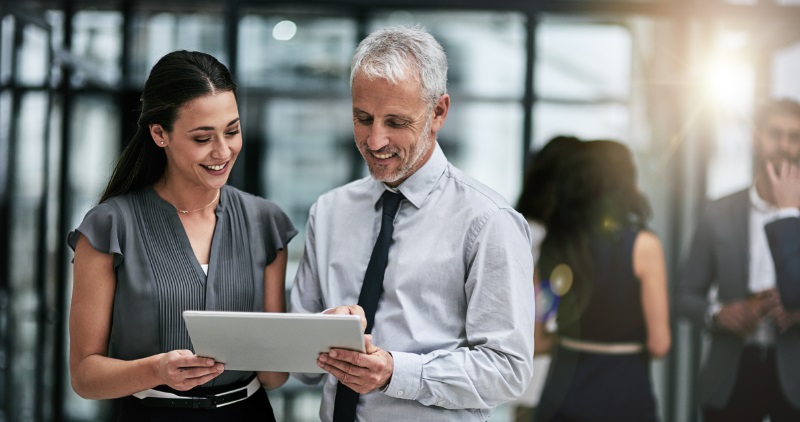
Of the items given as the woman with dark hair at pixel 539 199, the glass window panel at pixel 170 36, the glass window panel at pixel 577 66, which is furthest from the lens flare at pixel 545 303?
the glass window panel at pixel 170 36

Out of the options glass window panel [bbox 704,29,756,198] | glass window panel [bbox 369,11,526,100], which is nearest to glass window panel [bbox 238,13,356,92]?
glass window panel [bbox 369,11,526,100]

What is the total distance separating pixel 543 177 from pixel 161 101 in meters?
2.71

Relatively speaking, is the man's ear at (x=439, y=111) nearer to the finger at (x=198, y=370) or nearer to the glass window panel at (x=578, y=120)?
the finger at (x=198, y=370)

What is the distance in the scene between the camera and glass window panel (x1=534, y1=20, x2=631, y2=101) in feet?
16.0

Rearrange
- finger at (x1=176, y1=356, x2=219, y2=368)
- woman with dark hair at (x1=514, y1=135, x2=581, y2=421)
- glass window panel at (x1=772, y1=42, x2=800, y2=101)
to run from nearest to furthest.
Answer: finger at (x1=176, y1=356, x2=219, y2=368), woman with dark hair at (x1=514, y1=135, x2=581, y2=421), glass window panel at (x1=772, y1=42, x2=800, y2=101)

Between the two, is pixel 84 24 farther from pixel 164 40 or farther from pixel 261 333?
pixel 261 333

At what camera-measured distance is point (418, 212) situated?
1.99m

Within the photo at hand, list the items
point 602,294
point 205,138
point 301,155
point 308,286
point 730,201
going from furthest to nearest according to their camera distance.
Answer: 1. point 301,155
2. point 730,201
3. point 602,294
4. point 308,286
5. point 205,138

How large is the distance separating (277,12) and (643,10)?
6.78 ft

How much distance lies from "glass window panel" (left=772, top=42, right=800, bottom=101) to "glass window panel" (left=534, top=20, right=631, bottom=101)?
0.77 meters

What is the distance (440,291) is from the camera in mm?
1908

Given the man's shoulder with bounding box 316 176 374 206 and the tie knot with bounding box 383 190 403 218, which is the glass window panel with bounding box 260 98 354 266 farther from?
the tie knot with bounding box 383 190 403 218

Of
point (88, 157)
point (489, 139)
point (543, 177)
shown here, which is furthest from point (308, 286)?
point (88, 157)

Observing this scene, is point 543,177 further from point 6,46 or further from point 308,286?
point 6,46
